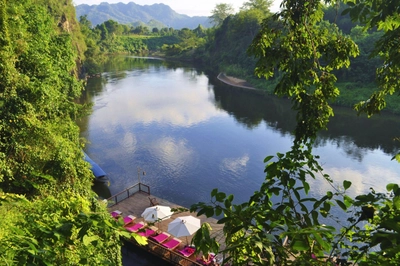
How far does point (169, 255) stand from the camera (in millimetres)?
12305

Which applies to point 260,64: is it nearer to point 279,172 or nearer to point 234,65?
point 279,172

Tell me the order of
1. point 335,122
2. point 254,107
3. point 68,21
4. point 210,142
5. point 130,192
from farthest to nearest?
1. point 68,21
2. point 254,107
3. point 335,122
4. point 210,142
5. point 130,192

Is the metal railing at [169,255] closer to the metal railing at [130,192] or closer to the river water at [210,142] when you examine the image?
the metal railing at [130,192]

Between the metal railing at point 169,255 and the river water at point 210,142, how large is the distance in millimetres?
5008

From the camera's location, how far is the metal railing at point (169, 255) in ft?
38.2

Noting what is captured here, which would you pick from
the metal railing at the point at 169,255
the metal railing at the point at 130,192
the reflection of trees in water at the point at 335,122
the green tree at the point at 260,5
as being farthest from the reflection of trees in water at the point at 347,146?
the green tree at the point at 260,5

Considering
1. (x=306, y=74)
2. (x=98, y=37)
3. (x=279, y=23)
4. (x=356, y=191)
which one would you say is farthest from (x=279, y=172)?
(x=98, y=37)

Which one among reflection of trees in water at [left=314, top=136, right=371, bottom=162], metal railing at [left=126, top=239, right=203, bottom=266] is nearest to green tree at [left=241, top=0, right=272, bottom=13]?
reflection of trees in water at [left=314, top=136, right=371, bottom=162]

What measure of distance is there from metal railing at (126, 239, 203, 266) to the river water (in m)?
5.01

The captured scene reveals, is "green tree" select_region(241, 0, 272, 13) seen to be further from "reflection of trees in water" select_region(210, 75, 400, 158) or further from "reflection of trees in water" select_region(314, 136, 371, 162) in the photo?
"reflection of trees in water" select_region(314, 136, 371, 162)

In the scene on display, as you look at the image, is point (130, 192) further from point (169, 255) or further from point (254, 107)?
point (254, 107)

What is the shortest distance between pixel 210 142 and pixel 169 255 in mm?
15497

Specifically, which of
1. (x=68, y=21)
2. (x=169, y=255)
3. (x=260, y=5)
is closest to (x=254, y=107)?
(x=169, y=255)

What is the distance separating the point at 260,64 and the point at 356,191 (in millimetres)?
17773
